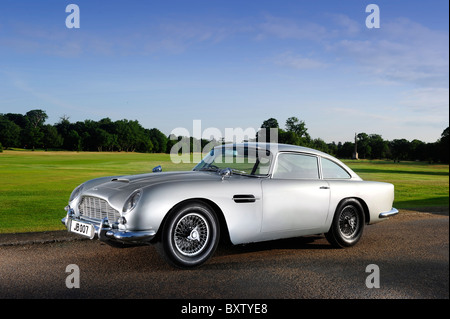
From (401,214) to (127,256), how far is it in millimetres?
7326

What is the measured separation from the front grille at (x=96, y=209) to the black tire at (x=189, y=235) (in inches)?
25.5

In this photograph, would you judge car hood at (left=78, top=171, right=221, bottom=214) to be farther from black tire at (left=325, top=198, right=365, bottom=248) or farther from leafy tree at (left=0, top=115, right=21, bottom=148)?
leafy tree at (left=0, top=115, right=21, bottom=148)

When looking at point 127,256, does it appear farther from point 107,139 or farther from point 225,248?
point 107,139

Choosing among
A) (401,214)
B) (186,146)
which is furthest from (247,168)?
(186,146)

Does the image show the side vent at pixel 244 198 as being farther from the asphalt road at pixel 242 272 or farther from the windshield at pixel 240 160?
the asphalt road at pixel 242 272

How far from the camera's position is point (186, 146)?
50219 millimetres

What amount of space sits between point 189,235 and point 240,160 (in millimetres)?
1620

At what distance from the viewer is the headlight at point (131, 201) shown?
14.8 feet

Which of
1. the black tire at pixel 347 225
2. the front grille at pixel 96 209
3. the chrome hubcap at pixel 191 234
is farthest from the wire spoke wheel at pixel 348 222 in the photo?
the front grille at pixel 96 209

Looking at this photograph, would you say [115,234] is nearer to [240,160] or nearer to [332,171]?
[240,160]

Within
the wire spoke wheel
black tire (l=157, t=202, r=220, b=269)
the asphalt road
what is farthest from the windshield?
the wire spoke wheel

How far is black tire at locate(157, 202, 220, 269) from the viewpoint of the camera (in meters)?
4.62

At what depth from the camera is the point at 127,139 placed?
7856cm

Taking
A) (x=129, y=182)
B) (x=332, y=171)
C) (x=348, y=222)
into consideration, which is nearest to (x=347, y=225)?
(x=348, y=222)
